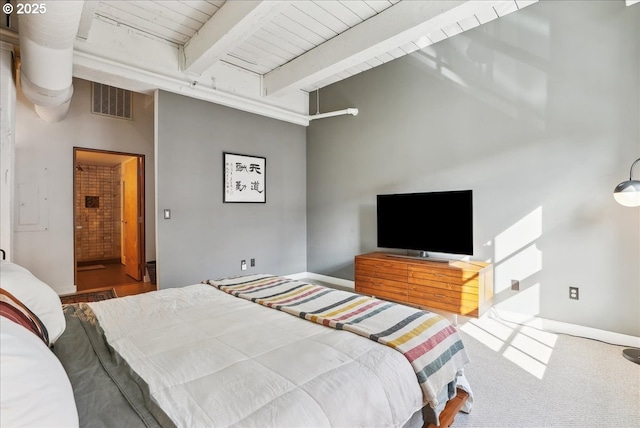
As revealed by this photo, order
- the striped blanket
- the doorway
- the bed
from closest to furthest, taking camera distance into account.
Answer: the bed, the striped blanket, the doorway

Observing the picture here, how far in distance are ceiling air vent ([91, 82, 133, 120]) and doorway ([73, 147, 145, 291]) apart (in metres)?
0.91

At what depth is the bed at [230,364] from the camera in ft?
2.84

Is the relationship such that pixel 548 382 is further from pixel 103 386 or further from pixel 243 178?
pixel 243 178

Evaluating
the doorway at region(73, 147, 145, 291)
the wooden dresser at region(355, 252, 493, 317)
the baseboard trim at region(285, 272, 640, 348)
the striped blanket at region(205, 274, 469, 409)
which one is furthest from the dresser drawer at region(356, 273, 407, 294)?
the doorway at region(73, 147, 145, 291)

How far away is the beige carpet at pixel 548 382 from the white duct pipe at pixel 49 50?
135 inches

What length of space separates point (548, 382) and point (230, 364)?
223cm

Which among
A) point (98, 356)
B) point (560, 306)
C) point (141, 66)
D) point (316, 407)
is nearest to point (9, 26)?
point (141, 66)

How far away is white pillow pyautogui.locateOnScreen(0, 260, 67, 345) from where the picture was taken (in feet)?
3.69

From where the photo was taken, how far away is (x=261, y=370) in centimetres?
116

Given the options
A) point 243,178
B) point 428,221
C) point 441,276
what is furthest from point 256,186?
point 441,276

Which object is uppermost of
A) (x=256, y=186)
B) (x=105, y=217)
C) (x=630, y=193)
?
(x=256, y=186)

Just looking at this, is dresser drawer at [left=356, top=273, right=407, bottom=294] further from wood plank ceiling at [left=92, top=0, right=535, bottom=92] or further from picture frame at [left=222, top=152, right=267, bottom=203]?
wood plank ceiling at [left=92, top=0, right=535, bottom=92]

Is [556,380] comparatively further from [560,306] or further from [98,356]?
[98,356]

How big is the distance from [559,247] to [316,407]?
3106 mm
